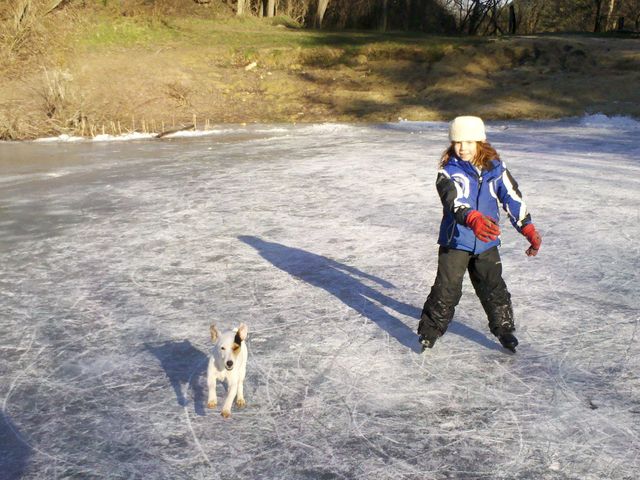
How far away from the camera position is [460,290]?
182 inches

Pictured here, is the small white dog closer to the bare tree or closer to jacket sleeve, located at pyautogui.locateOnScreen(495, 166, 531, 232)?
jacket sleeve, located at pyautogui.locateOnScreen(495, 166, 531, 232)

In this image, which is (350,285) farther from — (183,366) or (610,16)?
(610,16)

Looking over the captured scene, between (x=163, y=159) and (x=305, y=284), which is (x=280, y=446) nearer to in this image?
(x=305, y=284)

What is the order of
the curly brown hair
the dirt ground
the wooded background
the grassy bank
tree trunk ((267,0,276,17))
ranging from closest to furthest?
the curly brown hair < the dirt ground < the grassy bank < tree trunk ((267,0,276,17)) < the wooded background

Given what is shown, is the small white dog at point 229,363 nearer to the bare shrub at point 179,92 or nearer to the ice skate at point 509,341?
the ice skate at point 509,341

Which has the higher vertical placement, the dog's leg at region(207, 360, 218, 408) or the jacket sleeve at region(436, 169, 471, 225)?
the jacket sleeve at region(436, 169, 471, 225)

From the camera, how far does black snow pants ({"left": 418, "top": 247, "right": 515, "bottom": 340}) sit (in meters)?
4.53

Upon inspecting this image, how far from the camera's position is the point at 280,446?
139 inches

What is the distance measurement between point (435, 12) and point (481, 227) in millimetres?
38301

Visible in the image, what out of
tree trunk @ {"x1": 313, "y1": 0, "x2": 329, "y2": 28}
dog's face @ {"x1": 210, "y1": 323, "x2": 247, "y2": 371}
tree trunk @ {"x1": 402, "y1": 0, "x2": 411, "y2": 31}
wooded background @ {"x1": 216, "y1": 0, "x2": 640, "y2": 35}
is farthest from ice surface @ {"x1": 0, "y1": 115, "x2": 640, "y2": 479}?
tree trunk @ {"x1": 402, "y1": 0, "x2": 411, "y2": 31}

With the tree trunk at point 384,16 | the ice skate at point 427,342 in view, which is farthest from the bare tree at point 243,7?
the ice skate at point 427,342

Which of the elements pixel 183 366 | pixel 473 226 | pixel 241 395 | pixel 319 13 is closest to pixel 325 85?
pixel 319 13

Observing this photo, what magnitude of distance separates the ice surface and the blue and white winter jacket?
782 millimetres

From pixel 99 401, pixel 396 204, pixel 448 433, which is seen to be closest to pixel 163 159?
pixel 396 204
